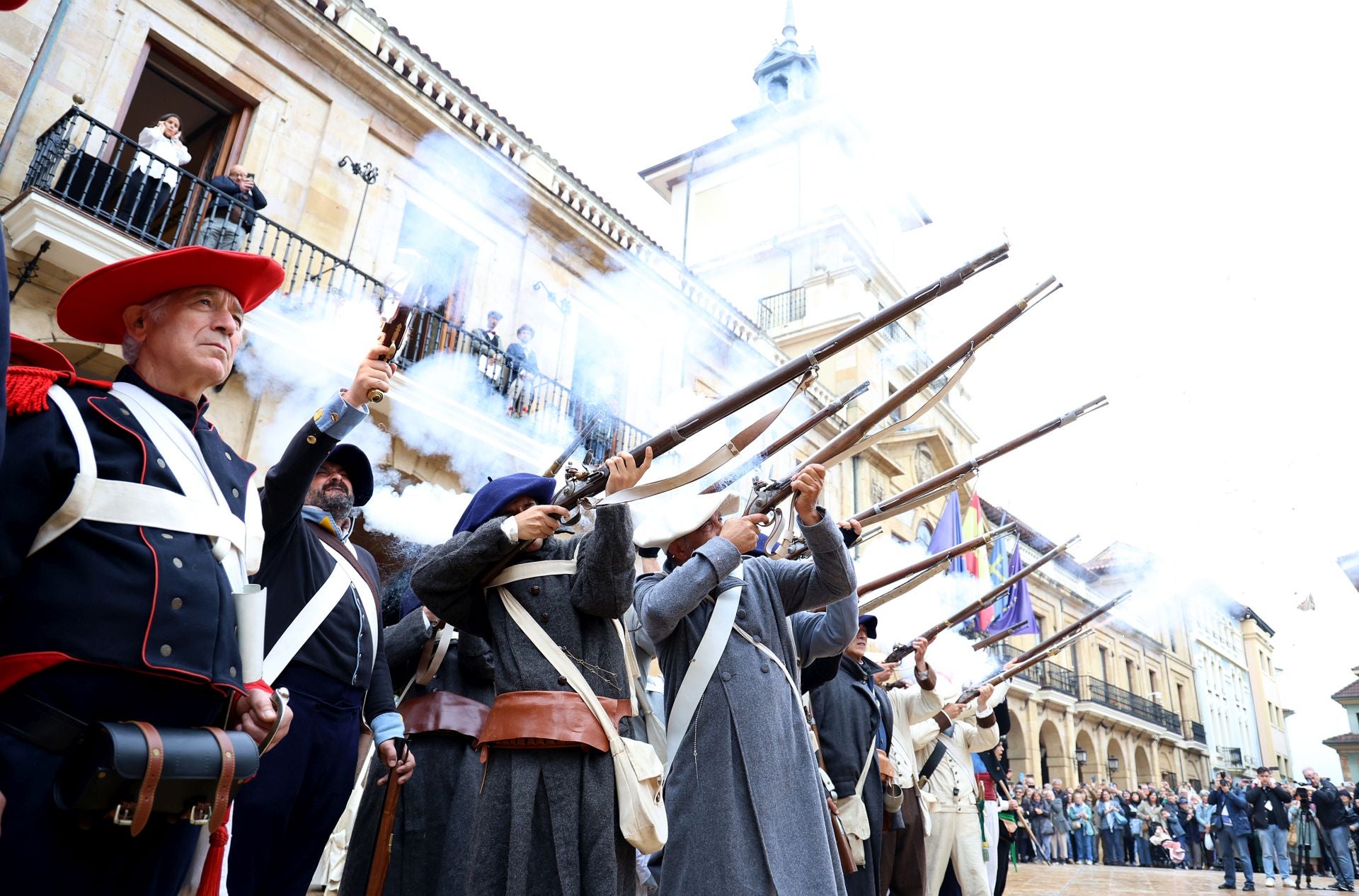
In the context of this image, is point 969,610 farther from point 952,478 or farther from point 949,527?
point 949,527

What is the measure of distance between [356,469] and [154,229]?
5917mm

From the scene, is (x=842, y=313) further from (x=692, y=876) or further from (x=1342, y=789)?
(x=692, y=876)

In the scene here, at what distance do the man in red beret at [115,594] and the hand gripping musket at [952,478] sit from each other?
12.7ft

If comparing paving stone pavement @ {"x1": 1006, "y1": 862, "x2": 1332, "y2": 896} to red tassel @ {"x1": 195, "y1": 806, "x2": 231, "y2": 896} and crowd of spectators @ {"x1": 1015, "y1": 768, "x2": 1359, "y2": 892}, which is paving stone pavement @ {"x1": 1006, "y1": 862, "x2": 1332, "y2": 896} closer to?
crowd of spectators @ {"x1": 1015, "y1": 768, "x2": 1359, "y2": 892}

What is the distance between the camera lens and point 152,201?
776cm

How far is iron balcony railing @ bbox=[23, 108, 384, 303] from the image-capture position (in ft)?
24.1

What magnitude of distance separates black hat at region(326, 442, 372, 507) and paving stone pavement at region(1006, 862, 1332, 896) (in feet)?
30.7

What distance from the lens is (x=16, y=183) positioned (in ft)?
23.8

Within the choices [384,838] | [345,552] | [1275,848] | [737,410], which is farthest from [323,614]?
[1275,848]

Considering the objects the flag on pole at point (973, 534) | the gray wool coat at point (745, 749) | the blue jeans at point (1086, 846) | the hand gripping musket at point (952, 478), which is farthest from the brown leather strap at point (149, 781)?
the blue jeans at point (1086, 846)

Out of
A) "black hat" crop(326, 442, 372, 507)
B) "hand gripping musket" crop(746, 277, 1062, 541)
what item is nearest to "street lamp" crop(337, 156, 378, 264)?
"black hat" crop(326, 442, 372, 507)

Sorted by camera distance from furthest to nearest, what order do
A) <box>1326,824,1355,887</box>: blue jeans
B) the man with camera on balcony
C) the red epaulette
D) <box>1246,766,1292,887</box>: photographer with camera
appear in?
<box>1246,766,1292,887</box>: photographer with camera < <box>1326,824,1355,887</box>: blue jeans < the man with camera on balcony < the red epaulette

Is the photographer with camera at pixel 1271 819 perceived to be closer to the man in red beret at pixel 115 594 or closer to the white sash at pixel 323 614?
the white sash at pixel 323 614

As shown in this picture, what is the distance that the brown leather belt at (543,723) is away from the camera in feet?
9.12
